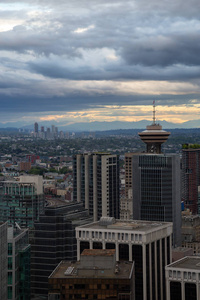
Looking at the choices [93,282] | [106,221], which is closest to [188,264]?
[93,282]

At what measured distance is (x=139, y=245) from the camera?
12675 cm

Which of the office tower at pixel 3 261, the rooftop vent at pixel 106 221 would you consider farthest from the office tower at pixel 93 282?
the rooftop vent at pixel 106 221

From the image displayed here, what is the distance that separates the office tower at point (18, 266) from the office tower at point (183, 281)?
3045 centimetres

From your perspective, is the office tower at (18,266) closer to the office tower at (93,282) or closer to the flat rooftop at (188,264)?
the office tower at (93,282)

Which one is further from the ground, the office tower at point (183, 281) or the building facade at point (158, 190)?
the building facade at point (158, 190)

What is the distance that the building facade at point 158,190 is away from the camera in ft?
609

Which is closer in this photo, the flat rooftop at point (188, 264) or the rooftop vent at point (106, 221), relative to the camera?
the flat rooftop at point (188, 264)

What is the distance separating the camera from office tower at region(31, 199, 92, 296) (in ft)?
479

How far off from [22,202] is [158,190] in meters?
40.2

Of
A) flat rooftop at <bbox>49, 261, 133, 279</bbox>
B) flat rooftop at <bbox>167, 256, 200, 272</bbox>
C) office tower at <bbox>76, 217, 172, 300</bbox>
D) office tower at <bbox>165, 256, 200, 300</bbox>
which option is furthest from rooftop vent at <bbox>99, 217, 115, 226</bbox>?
flat rooftop at <bbox>49, 261, 133, 279</bbox>

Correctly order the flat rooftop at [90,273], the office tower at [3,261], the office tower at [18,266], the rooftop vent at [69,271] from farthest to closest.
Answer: the office tower at [18,266] → the office tower at [3,261] → the rooftop vent at [69,271] → the flat rooftop at [90,273]

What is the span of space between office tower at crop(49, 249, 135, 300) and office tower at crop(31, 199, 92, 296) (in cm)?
4953

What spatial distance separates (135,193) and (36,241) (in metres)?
50.2

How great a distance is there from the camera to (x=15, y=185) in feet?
626
